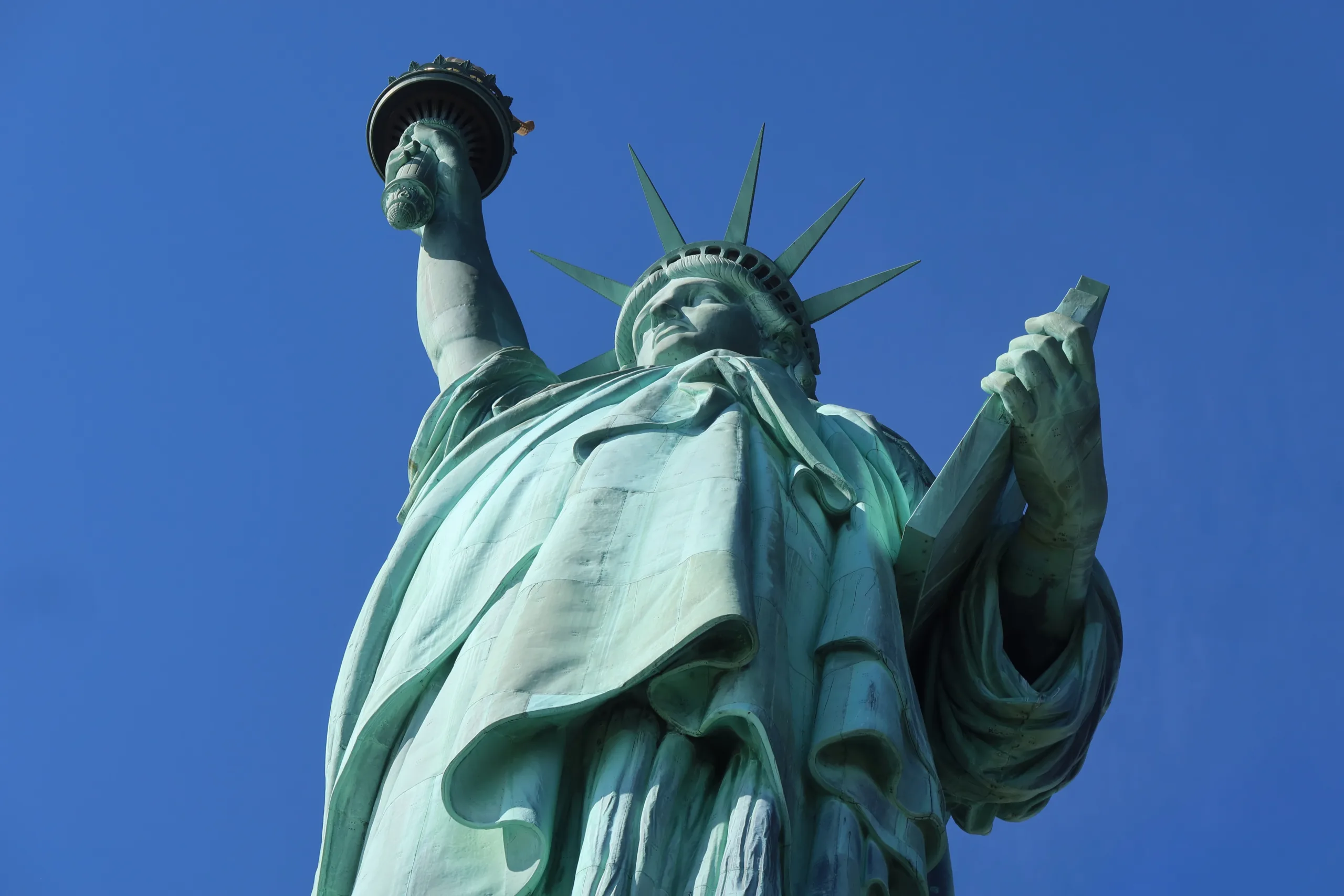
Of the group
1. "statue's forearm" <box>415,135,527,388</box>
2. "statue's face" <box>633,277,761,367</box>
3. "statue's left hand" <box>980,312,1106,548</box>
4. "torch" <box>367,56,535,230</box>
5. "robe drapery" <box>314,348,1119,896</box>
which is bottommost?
Result: "robe drapery" <box>314,348,1119,896</box>

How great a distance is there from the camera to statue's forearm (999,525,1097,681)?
870 centimetres

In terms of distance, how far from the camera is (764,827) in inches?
264

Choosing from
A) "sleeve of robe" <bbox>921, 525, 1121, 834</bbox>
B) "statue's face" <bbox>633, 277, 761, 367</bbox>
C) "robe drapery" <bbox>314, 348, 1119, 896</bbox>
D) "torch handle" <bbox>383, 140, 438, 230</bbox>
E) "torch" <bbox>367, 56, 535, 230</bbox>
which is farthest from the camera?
"torch" <bbox>367, 56, 535, 230</bbox>

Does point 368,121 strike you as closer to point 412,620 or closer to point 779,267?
point 779,267

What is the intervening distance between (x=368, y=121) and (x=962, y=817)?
17.3 ft

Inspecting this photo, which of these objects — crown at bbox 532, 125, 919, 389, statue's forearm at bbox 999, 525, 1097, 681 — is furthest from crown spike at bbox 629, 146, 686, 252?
statue's forearm at bbox 999, 525, 1097, 681

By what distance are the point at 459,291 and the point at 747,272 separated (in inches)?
56.2

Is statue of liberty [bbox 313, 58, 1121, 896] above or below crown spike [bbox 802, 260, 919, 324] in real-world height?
below

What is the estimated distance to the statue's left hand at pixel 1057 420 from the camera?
828cm

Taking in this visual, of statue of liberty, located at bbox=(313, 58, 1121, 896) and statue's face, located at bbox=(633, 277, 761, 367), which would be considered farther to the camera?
statue's face, located at bbox=(633, 277, 761, 367)

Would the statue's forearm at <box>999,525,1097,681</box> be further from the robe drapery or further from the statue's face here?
the statue's face

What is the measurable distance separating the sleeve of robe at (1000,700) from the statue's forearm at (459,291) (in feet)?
9.45

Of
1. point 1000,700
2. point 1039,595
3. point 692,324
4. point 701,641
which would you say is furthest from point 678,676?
point 692,324

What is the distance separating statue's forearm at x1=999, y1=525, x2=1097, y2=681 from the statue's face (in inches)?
71.8
